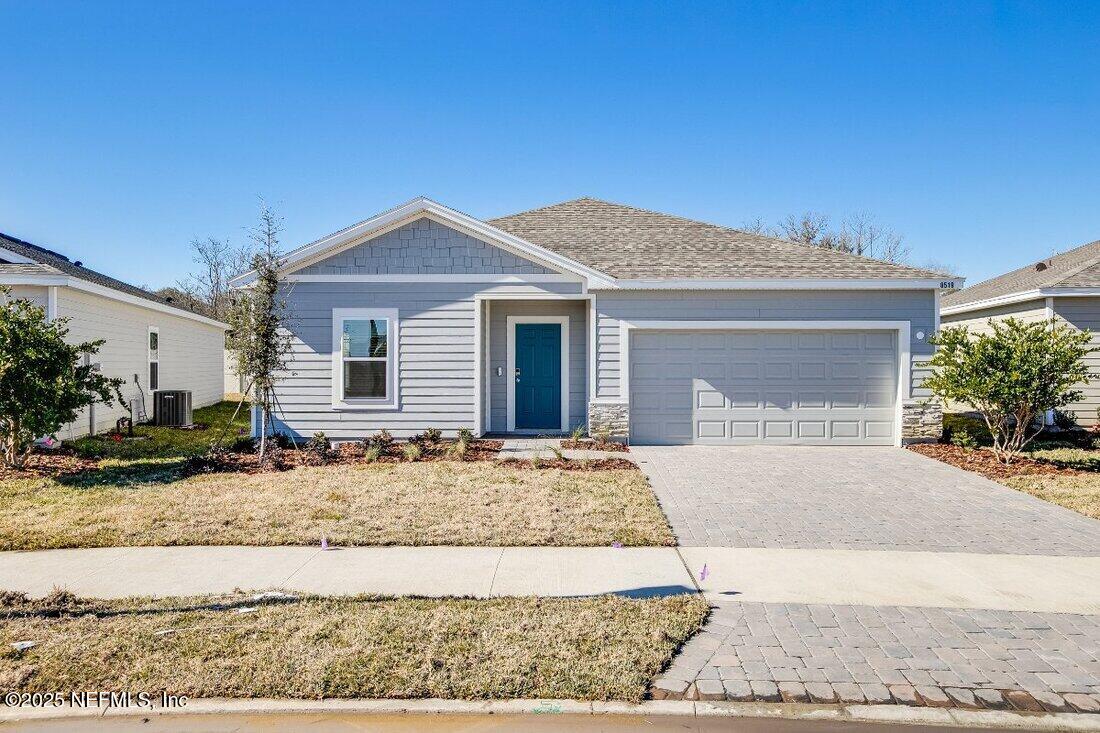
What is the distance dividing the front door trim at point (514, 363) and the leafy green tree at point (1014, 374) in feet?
22.3

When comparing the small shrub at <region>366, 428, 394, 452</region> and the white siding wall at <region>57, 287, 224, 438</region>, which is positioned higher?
the white siding wall at <region>57, 287, 224, 438</region>

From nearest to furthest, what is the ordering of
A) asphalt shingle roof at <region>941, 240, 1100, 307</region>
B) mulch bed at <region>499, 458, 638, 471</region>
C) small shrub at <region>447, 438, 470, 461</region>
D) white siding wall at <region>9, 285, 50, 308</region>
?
mulch bed at <region>499, 458, 638, 471</region> < small shrub at <region>447, 438, 470, 461</region> < white siding wall at <region>9, 285, 50, 308</region> < asphalt shingle roof at <region>941, 240, 1100, 307</region>

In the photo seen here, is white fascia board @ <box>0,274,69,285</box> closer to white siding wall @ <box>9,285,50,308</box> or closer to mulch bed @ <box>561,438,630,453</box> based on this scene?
white siding wall @ <box>9,285,50,308</box>

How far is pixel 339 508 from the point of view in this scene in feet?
23.8

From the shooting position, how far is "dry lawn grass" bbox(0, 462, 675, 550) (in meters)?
6.12

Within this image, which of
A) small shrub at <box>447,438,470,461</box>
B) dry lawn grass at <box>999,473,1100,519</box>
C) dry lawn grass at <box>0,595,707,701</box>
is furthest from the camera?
small shrub at <box>447,438,470,461</box>

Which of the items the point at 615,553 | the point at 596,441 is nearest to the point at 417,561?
the point at 615,553

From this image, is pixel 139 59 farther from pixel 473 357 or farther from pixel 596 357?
pixel 596 357

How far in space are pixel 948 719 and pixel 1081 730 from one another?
0.62 meters

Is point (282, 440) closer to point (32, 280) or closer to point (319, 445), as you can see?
point (319, 445)

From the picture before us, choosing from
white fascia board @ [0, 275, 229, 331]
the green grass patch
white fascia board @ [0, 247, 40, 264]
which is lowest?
the green grass patch

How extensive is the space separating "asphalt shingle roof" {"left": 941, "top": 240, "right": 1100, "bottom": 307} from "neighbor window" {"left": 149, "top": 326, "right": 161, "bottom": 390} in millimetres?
21344

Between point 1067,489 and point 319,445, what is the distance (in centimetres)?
1143

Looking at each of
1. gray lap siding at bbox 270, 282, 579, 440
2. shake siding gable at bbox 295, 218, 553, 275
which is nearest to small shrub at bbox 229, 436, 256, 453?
gray lap siding at bbox 270, 282, 579, 440
